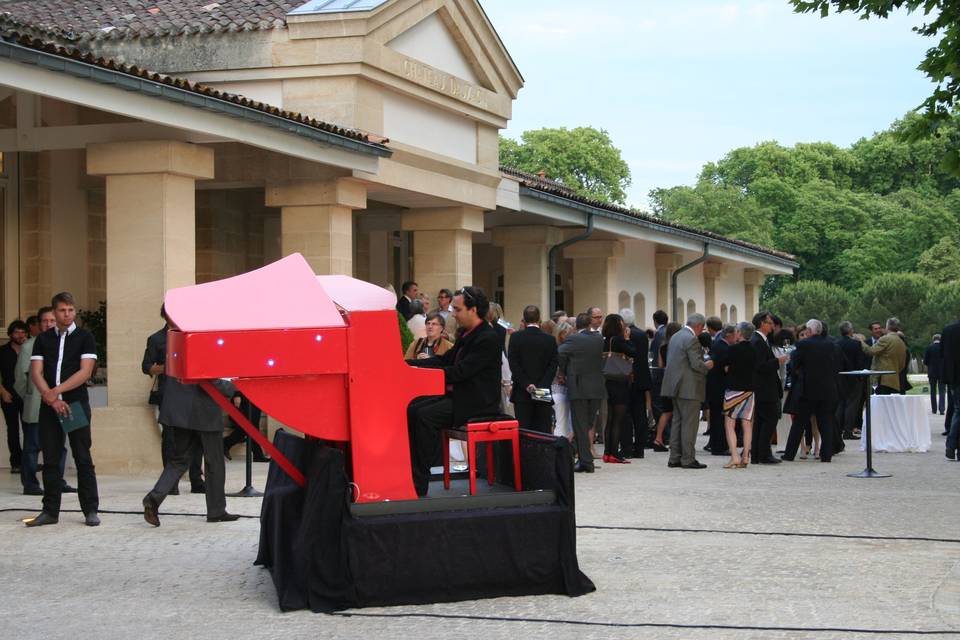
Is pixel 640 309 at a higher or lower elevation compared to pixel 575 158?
lower

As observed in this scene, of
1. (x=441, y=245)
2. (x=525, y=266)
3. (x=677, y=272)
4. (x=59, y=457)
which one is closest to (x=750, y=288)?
(x=677, y=272)

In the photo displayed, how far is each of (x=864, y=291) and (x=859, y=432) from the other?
3583 cm

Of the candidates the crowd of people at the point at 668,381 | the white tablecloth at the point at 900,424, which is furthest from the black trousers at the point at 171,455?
the white tablecloth at the point at 900,424

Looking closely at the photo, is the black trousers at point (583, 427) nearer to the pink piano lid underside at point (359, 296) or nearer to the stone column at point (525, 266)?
the pink piano lid underside at point (359, 296)

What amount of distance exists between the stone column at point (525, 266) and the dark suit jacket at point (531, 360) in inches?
403

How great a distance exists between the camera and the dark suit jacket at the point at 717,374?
653 inches

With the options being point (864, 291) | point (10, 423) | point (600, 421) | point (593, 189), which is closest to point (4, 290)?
point (10, 423)

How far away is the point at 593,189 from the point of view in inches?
3292

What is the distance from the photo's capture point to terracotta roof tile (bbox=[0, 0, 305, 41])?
1884 centimetres

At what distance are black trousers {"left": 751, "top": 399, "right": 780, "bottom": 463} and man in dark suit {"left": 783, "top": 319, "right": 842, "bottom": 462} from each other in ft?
1.59

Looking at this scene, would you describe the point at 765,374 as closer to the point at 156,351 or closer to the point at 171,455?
the point at 156,351

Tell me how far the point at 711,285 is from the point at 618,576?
1169 inches

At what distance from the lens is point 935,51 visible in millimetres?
12352

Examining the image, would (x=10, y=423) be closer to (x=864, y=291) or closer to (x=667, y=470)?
(x=667, y=470)
